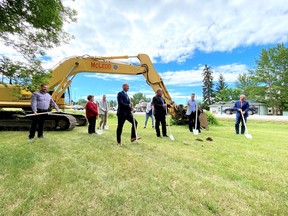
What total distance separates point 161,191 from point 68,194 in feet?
4.34

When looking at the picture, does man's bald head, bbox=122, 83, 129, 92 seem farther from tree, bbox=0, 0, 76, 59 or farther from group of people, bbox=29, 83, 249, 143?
tree, bbox=0, 0, 76, 59

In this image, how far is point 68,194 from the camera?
2930 millimetres

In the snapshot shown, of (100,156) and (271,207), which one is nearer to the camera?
(271,207)

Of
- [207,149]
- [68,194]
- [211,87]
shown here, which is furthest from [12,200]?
[211,87]

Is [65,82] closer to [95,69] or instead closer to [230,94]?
[95,69]

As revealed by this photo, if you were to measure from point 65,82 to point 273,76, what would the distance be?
47.7 m

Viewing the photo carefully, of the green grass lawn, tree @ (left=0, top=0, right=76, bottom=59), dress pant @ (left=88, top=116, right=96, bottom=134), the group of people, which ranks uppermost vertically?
tree @ (left=0, top=0, right=76, bottom=59)

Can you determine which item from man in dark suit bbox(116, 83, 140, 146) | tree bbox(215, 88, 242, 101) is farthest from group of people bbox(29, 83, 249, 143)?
tree bbox(215, 88, 242, 101)

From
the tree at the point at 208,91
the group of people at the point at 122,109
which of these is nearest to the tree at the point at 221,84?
the tree at the point at 208,91

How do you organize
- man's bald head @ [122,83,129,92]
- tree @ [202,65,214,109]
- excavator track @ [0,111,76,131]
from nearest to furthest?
man's bald head @ [122,83,129,92] < excavator track @ [0,111,76,131] < tree @ [202,65,214,109]

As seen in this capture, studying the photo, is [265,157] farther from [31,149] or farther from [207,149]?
[31,149]

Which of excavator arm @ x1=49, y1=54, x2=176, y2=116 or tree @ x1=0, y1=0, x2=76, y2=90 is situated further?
excavator arm @ x1=49, y1=54, x2=176, y2=116

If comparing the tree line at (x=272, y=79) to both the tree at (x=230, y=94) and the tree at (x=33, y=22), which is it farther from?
the tree at (x=33, y=22)

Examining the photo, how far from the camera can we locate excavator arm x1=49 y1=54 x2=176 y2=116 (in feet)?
Result: 32.1
